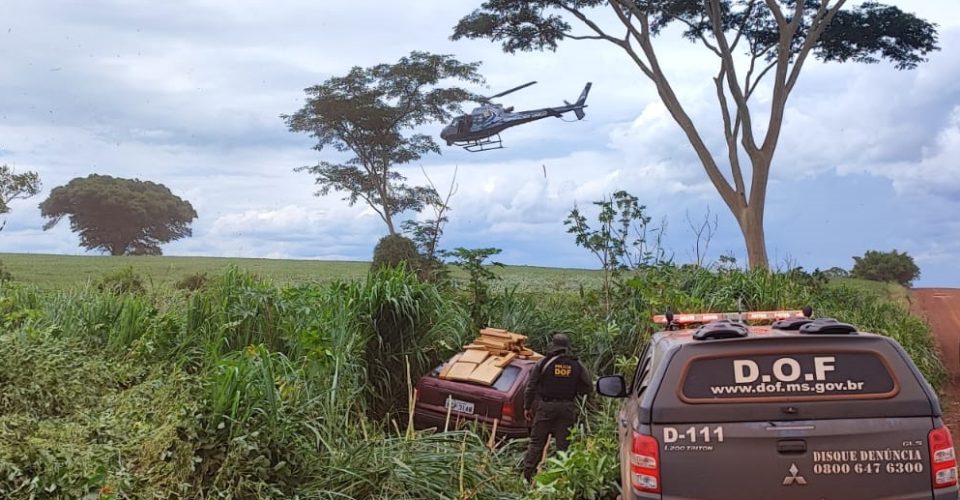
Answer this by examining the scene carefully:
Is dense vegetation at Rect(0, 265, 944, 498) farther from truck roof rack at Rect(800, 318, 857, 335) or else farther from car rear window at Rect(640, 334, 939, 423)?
truck roof rack at Rect(800, 318, 857, 335)

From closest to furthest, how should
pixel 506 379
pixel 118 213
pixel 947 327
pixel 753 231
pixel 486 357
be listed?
1. pixel 506 379
2. pixel 486 357
3. pixel 947 327
4. pixel 753 231
5. pixel 118 213

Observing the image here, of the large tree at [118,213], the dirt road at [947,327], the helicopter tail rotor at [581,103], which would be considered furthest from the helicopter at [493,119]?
the large tree at [118,213]

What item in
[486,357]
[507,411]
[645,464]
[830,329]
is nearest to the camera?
[645,464]

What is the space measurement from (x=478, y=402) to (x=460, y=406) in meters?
0.24

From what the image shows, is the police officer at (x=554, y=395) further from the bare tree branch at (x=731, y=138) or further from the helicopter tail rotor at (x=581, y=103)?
the helicopter tail rotor at (x=581, y=103)

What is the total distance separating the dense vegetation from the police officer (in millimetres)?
284

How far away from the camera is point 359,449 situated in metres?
7.39

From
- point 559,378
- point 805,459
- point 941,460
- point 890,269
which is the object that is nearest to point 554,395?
point 559,378

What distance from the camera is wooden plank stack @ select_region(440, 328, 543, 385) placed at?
1075cm

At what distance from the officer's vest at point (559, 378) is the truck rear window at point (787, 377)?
473cm

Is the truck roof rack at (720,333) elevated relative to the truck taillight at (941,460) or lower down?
elevated

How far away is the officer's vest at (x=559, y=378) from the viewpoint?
31.3 ft

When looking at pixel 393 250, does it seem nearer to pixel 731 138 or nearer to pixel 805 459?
pixel 731 138

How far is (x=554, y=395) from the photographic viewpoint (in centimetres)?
956
